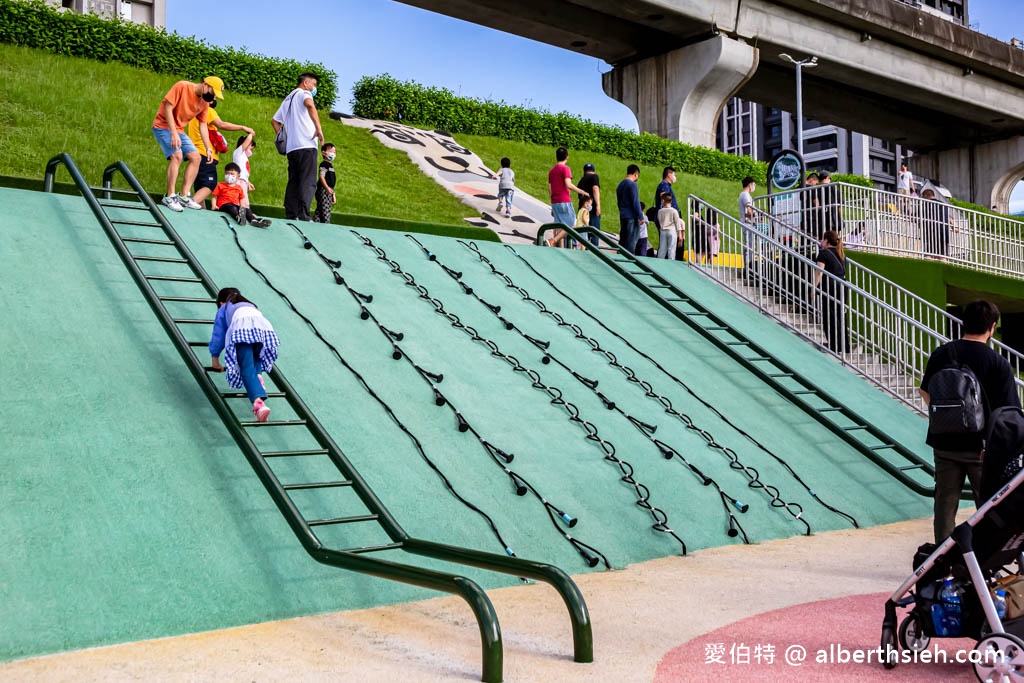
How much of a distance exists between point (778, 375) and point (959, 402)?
4.74 m

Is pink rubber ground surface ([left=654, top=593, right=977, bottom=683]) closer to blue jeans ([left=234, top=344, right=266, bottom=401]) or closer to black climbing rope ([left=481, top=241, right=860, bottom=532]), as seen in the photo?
black climbing rope ([left=481, top=241, right=860, bottom=532])

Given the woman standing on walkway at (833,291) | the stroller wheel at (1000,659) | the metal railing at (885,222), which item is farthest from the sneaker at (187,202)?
the metal railing at (885,222)

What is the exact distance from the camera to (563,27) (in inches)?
1095

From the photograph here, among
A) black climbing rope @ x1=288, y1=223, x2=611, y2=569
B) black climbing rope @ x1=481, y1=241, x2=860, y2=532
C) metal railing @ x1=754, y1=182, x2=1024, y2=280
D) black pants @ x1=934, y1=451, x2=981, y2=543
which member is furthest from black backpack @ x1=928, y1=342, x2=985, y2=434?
metal railing @ x1=754, y1=182, x2=1024, y2=280

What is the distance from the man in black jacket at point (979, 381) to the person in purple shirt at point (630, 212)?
25.6 ft

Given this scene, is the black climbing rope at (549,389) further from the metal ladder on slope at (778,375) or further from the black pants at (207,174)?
the metal ladder on slope at (778,375)

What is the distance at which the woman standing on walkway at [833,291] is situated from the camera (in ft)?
38.9

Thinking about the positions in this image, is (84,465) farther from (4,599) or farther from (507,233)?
(507,233)

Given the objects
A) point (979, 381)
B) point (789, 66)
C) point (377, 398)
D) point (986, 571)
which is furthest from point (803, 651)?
point (789, 66)

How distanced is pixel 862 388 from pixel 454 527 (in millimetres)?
6480

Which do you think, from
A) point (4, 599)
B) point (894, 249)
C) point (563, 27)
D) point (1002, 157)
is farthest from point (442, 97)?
point (1002, 157)

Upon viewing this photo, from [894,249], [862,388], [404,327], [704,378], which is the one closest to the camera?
[404,327]

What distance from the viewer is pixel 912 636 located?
4293mm

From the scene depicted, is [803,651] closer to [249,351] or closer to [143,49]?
[249,351]
